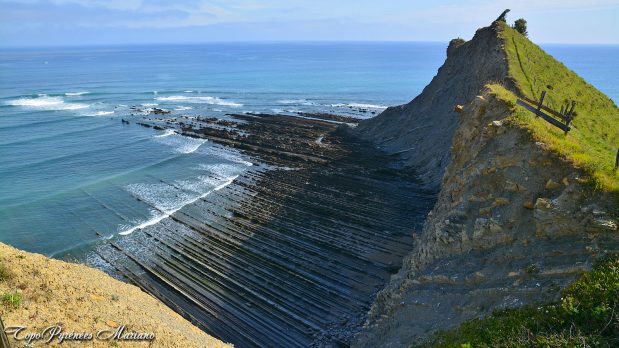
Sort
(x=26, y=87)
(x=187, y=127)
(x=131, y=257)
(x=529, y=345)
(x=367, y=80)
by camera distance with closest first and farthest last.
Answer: (x=529, y=345) < (x=131, y=257) < (x=187, y=127) < (x=26, y=87) < (x=367, y=80)

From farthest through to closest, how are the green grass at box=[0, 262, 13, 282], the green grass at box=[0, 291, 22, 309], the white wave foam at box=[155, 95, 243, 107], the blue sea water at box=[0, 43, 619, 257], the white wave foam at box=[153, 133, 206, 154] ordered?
the white wave foam at box=[155, 95, 243, 107]
the white wave foam at box=[153, 133, 206, 154]
the blue sea water at box=[0, 43, 619, 257]
the green grass at box=[0, 262, 13, 282]
the green grass at box=[0, 291, 22, 309]

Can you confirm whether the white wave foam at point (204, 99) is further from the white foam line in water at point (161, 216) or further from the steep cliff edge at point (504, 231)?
the steep cliff edge at point (504, 231)

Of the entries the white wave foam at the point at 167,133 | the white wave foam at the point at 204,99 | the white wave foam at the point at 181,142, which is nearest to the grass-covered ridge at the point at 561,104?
the white wave foam at the point at 181,142

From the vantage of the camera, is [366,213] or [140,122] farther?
[140,122]

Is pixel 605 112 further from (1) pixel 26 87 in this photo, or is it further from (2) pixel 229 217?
(1) pixel 26 87

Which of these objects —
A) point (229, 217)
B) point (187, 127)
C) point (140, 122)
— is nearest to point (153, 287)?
point (229, 217)

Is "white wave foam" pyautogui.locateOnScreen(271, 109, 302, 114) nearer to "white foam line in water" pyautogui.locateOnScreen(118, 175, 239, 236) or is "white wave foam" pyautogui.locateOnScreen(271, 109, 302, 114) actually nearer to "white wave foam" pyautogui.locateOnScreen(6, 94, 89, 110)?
"white foam line in water" pyautogui.locateOnScreen(118, 175, 239, 236)

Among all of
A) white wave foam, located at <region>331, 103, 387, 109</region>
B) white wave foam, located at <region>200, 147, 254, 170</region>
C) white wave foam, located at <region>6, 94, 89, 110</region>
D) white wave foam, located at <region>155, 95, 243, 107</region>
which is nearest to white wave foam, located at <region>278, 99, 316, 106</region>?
white wave foam, located at <region>331, 103, 387, 109</region>
